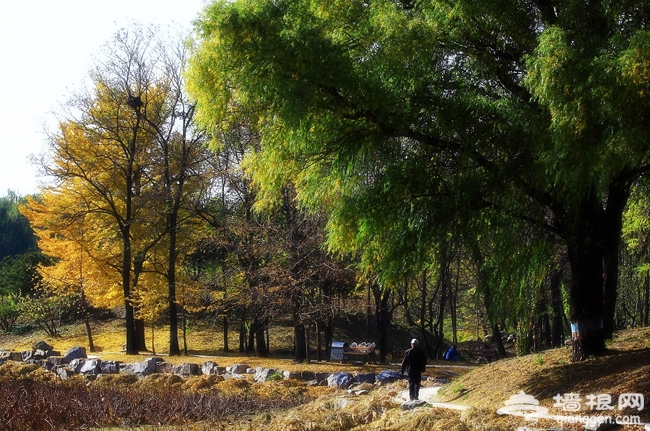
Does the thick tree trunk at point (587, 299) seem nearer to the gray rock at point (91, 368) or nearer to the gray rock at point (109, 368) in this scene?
the gray rock at point (109, 368)

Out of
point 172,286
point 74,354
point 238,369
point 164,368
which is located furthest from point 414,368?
point 172,286

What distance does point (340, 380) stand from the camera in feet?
55.8

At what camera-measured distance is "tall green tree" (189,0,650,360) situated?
903 centimetres

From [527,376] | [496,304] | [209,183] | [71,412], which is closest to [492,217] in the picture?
[496,304]

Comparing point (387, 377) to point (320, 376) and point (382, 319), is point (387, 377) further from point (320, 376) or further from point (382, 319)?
point (382, 319)

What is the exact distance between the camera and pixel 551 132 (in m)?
8.65

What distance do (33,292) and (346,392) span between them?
102 ft

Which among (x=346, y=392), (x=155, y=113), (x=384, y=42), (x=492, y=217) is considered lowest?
(x=346, y=392)

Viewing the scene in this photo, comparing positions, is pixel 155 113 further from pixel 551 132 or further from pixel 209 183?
pixel 551 132

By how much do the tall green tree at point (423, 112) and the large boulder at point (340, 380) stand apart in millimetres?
6629

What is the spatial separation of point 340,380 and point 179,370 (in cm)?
570

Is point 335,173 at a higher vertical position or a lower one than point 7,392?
higher

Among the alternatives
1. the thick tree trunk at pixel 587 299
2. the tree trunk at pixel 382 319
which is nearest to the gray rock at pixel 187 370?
the tree trunk at pixel 382 319

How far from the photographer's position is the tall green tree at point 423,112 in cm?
903
